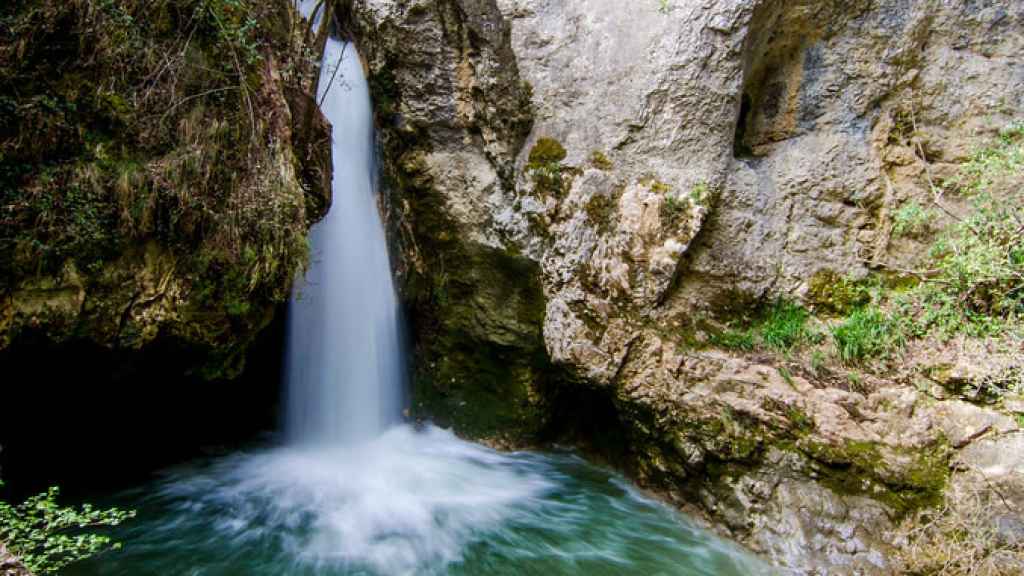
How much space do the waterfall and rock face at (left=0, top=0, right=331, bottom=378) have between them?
1429 mm

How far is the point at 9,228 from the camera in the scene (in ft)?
12.3

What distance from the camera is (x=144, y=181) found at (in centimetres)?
414

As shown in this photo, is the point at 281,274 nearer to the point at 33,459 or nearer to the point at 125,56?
the point at 125,56

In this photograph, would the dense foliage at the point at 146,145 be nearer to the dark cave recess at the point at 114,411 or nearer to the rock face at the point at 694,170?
the dark cave recess at the point at 114,411

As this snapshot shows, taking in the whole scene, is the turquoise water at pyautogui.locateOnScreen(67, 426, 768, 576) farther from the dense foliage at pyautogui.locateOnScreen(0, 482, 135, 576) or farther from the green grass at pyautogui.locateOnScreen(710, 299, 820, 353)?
the green grass at pyautogui.locateOnScreen(710, 299, 820, 353)

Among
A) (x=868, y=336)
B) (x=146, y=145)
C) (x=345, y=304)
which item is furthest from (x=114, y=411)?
(x=868, y=336)

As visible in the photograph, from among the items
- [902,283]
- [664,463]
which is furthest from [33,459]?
[902,283]

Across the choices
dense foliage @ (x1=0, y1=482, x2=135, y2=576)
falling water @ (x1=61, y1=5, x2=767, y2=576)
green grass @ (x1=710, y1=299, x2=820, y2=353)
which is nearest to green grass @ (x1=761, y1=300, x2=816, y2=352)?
green grass @ (x1=710, y1=299, x2=820, y2=353)

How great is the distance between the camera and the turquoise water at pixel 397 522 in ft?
14.0

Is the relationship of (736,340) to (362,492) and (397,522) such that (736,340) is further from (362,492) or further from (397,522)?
(362,492)

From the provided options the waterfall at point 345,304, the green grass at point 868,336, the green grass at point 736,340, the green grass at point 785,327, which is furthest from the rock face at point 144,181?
the green grass at point 868,336

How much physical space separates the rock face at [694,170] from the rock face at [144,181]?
6.41 feet

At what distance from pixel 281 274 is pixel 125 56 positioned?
2.01 meters

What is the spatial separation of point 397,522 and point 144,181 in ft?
11.1
